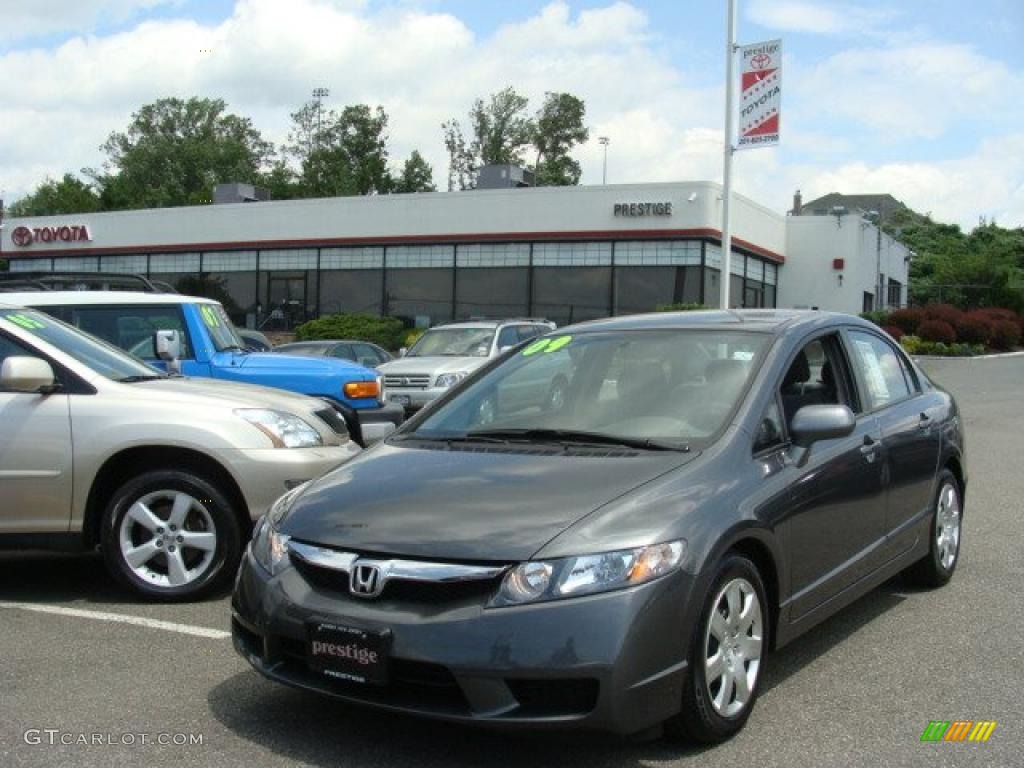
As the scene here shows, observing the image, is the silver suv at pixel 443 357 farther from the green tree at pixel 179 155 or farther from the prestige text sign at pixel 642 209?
the green tree at pixel 179 155

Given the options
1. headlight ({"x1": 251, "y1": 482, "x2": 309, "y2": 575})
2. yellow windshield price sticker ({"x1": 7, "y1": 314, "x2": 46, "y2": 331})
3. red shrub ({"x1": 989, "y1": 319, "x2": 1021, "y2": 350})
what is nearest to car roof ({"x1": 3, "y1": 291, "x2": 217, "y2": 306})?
yellow windshield price sticker ({"x1": 7, "y1": 314, "x2": 46, "y2": 331})

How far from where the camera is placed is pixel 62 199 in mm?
87938

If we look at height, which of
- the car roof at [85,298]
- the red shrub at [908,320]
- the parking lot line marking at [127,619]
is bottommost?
the parking lot line marking at [127,619]

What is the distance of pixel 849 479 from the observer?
4996 mm

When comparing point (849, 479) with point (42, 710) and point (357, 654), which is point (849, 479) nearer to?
point (357, 654)

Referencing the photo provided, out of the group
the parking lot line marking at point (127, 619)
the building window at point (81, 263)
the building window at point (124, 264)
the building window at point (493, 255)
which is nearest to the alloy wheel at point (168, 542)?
the parking lot line marking at point (127, 619)

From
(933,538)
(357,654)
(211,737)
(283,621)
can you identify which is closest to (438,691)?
(357,654)

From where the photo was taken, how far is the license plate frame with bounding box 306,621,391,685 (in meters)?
3.63

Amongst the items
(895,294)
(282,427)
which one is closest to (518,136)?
(895,294)

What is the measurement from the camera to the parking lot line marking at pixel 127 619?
17.9 feet

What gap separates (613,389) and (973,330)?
35.6m

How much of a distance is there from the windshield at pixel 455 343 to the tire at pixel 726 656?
1314 centimetres

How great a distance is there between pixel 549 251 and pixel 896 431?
28656mm

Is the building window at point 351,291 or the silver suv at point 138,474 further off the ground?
the building window at point 351,291
